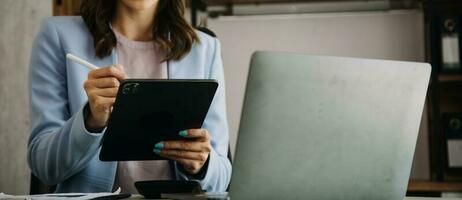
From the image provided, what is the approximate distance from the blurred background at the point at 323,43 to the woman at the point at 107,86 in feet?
3.24

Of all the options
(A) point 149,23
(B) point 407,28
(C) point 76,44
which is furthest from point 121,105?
(B) point 407,28

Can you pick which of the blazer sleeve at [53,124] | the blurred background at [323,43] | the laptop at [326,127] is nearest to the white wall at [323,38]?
the blurred background at [323,43]

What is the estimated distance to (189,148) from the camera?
1.13 meters

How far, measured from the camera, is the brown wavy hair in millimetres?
1430

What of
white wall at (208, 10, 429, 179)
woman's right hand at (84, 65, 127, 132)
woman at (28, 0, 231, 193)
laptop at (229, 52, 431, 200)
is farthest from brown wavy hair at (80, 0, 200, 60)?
white wall at (208, 10, 429, 179)

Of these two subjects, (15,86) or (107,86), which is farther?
(15,86)

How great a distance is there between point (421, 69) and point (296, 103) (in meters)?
0.24

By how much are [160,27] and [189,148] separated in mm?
522

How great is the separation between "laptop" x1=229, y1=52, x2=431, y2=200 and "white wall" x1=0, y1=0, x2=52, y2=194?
178 cm

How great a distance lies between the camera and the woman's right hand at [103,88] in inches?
42.3

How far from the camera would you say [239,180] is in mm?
796

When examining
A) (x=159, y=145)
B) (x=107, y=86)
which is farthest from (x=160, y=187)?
(x=107, y=86)

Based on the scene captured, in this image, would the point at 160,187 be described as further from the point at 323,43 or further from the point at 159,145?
the point at 323,43

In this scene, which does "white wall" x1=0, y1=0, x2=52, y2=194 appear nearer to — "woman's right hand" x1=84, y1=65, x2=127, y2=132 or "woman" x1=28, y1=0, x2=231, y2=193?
"woman" x1=28, y1=0, x2=231, y2=193
